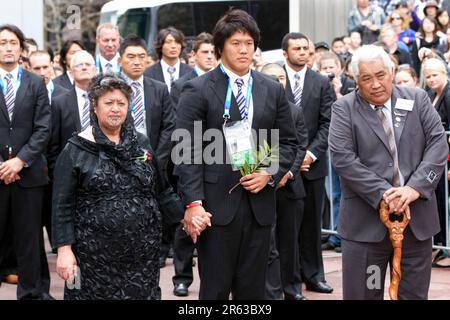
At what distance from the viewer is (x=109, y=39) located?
37.3 ft

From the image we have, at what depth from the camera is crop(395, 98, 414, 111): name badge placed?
6.51 m

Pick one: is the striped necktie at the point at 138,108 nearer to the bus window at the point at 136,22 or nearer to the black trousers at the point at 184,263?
the black trousers at the point at 184,263

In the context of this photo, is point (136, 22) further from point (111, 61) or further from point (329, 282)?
point (329, 282)

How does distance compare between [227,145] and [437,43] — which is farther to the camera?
[437,43]

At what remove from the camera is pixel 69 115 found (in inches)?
356

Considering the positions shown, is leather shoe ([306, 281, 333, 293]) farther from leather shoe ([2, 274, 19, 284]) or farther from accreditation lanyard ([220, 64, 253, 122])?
accreditation lanyard ([220, 64, 253, 122])

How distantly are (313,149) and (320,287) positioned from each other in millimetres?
1253

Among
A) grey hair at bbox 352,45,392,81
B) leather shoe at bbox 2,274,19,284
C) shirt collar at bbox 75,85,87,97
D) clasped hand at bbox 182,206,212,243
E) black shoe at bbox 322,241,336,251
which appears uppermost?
grey hair at bbox 352,45,392,81

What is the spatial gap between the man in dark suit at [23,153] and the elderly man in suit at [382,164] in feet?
10.2

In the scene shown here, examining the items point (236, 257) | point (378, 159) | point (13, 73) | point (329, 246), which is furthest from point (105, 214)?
point (329, 246)

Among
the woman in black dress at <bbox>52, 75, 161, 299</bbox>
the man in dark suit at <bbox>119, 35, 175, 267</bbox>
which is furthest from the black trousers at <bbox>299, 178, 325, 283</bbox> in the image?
the woman in black dress at <bbox>52, 75, 161, 299</bbox>

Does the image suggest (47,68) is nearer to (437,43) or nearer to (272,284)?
(272,284)
